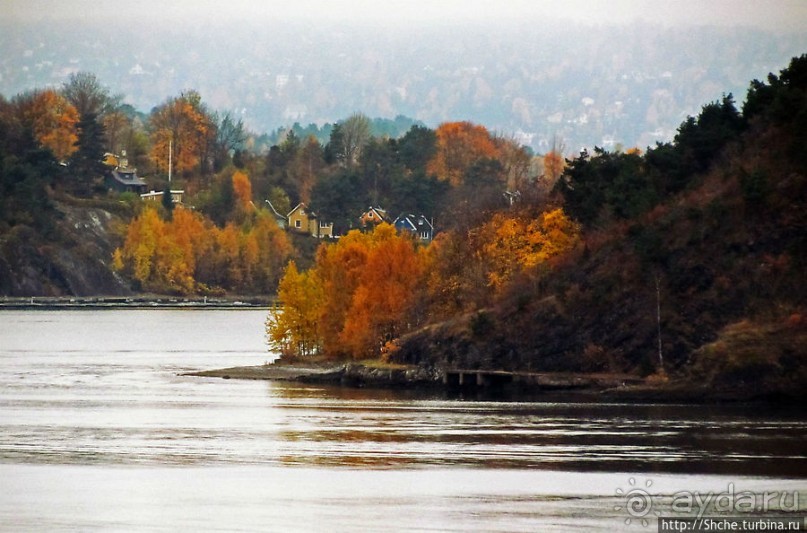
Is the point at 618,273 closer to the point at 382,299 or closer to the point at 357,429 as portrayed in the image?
the point at 382,299

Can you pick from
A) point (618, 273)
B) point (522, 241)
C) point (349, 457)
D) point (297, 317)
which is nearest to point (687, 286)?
point (618, 273)

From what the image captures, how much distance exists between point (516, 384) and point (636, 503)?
50.4m

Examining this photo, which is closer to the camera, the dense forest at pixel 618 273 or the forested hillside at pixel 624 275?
the forested hillside at pixel 624 275

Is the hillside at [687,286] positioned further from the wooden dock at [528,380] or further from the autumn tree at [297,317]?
the autumn tree at [297,317]

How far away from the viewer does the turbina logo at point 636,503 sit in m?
52.9

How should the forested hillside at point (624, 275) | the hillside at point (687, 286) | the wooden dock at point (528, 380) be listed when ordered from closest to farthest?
the hillside at point (687, 286) → the wooden dock at point (528, 380) → the forested hillside at point (624, 275)

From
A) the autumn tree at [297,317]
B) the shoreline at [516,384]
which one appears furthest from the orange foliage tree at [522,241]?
the autumn tree at [297,317]

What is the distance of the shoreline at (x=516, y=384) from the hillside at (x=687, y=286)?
0.97 metres

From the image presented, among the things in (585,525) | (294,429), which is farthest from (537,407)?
(585,525)

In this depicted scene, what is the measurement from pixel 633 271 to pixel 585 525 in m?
58.9

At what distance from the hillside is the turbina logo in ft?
124

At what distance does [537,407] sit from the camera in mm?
93125

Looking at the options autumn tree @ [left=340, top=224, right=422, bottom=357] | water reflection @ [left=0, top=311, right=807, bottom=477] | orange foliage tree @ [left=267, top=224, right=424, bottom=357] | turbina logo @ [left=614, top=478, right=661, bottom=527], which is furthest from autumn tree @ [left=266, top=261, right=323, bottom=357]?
turbina logo @ [left=614, top=478, right=661, bottom=527]

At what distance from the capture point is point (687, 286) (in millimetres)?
106688
